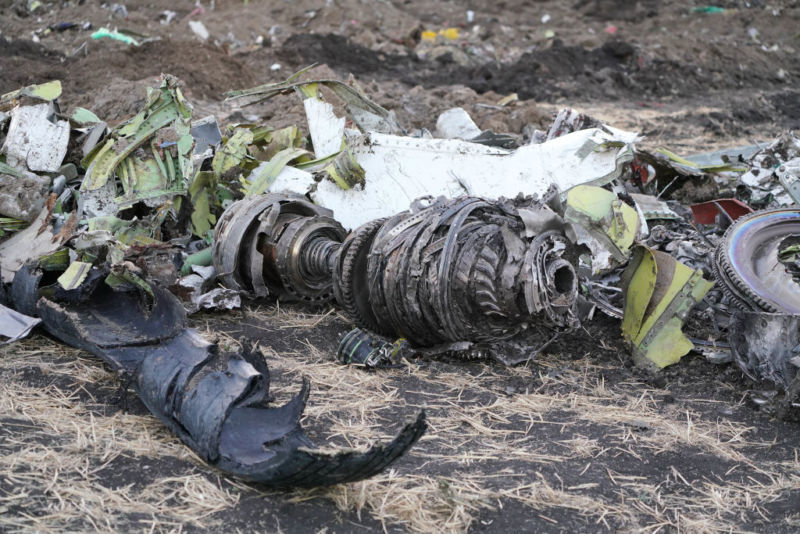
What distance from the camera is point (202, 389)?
2803 mm

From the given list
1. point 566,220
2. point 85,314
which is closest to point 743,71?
point 566,220

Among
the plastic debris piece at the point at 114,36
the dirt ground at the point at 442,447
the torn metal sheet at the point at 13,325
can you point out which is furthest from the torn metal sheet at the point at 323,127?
the plastic debris piece at the point at 114,36

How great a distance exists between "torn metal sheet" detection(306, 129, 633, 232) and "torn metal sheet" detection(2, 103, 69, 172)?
6.00 feet

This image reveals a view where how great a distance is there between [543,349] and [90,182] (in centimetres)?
298

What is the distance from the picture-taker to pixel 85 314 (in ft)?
12.2

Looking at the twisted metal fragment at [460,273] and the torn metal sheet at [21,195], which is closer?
the twisted metal fragment at [460,273]

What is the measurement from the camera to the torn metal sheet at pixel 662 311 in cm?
373

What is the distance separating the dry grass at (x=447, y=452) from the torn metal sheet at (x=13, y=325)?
0.29 feet

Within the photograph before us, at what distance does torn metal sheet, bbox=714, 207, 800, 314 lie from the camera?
12.1 feet

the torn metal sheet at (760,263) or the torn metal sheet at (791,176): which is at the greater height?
the torn metal sheet at (760,263)

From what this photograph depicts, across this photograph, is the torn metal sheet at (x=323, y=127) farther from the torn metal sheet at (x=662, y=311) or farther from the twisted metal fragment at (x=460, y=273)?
the torn metal sheet at (x=662, y=311)

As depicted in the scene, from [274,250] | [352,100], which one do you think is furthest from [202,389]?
[352,100]

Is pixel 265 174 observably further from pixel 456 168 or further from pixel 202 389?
pixel 202 389

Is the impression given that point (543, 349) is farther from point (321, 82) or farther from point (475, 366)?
point (321, 82)
